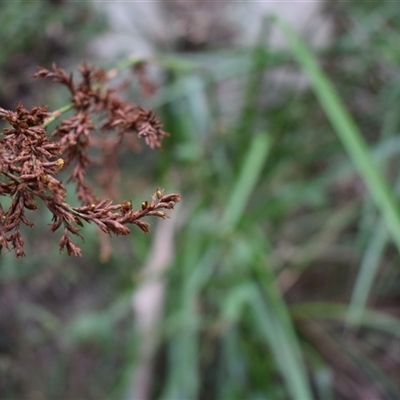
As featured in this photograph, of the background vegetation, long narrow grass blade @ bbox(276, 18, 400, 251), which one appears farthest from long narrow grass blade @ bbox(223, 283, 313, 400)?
long narrow grass blade @ bbox(276, 18, 400, 251)

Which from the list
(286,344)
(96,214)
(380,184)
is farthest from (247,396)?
(96,214)

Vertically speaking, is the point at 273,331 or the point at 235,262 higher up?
the point at 235,262

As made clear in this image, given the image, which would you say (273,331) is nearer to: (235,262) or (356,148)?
(235,262)

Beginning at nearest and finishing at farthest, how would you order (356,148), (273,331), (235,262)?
1. (356,148)
2. (273,331)
3. (235,262)

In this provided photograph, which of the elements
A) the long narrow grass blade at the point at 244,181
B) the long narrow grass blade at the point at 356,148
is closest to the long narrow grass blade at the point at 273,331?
the long narrow grass blade at the point at 244,181

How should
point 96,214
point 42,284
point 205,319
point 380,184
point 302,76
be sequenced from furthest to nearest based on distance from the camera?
point 302,76 → point 42,284 → point 205,319 → point 380,184 → point 96,214

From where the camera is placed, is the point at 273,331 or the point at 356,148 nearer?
the point at 356,148

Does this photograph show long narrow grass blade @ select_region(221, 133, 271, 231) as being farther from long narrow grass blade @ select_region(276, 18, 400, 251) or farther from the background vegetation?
long narrow grass blade @ select_region(276, 18, 400, 251)

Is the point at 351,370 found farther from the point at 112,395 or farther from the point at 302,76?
the point at 302,76

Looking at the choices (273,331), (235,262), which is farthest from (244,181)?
(273,331)
